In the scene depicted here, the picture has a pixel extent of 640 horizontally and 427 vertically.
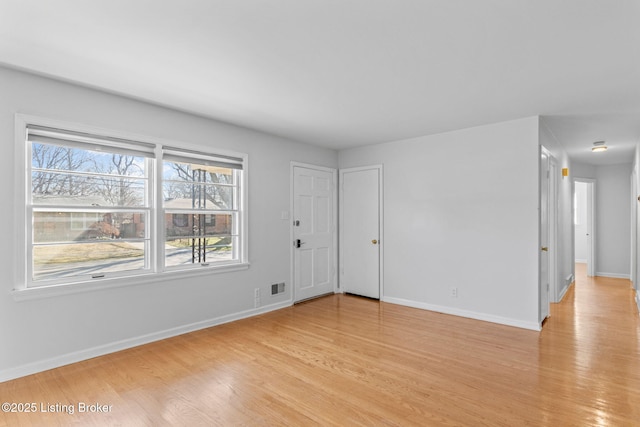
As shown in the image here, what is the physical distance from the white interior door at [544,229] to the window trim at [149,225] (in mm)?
3637

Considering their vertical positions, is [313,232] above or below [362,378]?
above

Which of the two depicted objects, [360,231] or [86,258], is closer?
[86,258]

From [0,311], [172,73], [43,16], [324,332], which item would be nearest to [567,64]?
[172,73]

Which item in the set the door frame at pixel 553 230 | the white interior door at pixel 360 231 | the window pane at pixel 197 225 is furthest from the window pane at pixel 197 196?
the door frame at pixel 553 230

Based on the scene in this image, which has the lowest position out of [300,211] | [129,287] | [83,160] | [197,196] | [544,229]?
[129,287]

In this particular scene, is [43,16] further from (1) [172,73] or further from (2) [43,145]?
(2) [43,145]

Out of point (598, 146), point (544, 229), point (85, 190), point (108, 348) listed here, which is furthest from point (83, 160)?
point (598, 146)

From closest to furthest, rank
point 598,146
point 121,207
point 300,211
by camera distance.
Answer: point 121,207 → point 300,211 → point 598,146

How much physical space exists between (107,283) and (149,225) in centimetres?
68

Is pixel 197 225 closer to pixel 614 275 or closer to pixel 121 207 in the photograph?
pixel 121 207

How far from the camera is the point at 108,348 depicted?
3176mm

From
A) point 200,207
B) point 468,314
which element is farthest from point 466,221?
point 200,207

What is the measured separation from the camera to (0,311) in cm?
264

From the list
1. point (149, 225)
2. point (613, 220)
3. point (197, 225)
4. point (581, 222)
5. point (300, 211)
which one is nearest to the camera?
point (149, 225)
